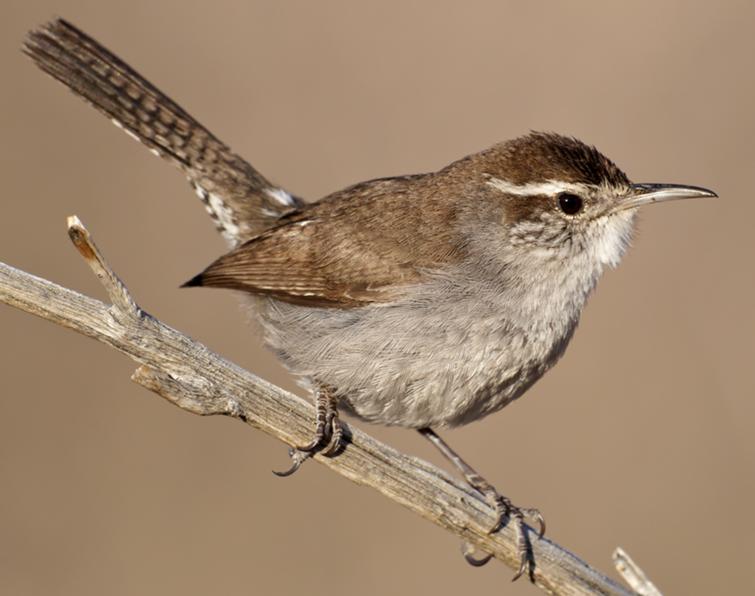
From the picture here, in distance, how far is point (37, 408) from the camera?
23.8ft

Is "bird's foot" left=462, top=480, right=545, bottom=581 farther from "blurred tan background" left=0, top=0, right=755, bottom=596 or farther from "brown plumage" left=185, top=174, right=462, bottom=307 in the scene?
"blurred tan background" left=0, top=0, right=755, bottom=596

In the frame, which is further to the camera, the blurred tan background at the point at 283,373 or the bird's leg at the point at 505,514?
the blurred tan background at the point at 283,373

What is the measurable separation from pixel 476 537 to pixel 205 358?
134 cm

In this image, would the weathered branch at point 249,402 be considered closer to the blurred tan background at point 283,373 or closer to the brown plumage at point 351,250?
the brown plumage at point 351,250

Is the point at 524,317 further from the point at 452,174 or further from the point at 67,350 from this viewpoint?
the point at 67,350

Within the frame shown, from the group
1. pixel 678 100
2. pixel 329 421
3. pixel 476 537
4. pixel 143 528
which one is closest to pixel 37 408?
pixel 143 528

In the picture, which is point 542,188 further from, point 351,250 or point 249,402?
point 249,402

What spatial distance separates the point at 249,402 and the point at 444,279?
3.44 ft

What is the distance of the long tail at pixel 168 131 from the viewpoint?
5562mm

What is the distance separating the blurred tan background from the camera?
704 cm

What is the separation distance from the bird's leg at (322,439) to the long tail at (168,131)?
4.96 feet

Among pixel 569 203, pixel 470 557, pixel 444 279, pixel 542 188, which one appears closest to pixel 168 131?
Result: pixel 444 279

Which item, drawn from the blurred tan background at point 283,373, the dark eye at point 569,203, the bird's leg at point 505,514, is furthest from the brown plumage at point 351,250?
the blurred tan background at point 283,373

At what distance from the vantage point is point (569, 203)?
4730mm
